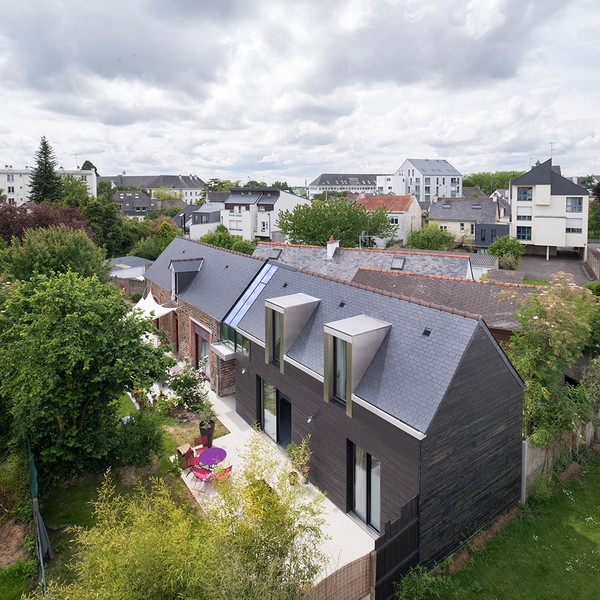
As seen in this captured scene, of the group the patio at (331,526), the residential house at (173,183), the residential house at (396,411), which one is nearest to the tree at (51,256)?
the patio at (331,526)

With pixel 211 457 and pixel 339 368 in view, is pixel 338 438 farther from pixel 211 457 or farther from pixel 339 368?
pixel 211 457

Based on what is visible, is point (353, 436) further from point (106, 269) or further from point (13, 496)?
point (106, 269)

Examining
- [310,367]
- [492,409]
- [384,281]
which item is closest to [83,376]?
[310,367]

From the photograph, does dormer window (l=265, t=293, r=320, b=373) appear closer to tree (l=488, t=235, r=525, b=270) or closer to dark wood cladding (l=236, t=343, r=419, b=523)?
dark wood cladding (l=236, t=343, r=419, b=523)

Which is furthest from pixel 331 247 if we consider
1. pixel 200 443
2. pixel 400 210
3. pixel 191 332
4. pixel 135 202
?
pixel 135 202

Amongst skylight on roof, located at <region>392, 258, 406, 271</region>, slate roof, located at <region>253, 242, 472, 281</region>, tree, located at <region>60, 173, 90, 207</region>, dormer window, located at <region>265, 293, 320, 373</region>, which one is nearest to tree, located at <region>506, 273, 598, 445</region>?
dormer window, located at <region>265, 293, 320, 373</region>

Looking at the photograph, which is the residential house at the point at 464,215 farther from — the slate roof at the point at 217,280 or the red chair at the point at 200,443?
the red chair at the point at 200,443

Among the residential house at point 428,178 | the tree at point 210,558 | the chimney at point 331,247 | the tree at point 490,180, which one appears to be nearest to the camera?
the tree at point 210,558
